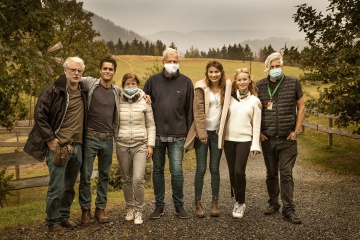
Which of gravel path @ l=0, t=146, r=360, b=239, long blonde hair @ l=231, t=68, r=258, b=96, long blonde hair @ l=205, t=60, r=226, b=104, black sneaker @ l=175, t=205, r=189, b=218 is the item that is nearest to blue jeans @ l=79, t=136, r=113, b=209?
gravel path @ l=0, t=146, r=360, b=239

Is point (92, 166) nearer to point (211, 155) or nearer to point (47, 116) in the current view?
point (47, 116)

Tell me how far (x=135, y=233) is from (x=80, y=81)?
7.53 feet

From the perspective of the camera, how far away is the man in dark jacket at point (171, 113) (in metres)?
5.58

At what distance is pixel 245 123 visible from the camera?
558cm

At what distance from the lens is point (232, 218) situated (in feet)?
19.1

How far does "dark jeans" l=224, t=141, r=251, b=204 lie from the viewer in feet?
18.3

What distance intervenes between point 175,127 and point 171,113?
0.22m

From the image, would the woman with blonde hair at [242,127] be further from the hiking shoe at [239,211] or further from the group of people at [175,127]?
the hiking shoe at [239,211]

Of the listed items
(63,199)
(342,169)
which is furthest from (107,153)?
(342,169)

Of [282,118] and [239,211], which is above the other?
[282,118]

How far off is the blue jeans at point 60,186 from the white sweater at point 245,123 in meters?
2.23

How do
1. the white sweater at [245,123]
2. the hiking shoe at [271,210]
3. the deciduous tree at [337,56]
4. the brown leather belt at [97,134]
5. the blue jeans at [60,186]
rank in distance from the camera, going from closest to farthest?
the blue jeans at [60,186]
the brown leather belt at [97,134]
the white sweater at [245,123]
the hiking shoe at [271,210]
the deciduous tree at [337,56]

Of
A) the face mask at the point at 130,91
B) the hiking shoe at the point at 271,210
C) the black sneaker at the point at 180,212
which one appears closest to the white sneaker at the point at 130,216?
the black sneaker at the point at 180,212

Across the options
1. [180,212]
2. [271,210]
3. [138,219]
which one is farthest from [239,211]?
[138,219]
